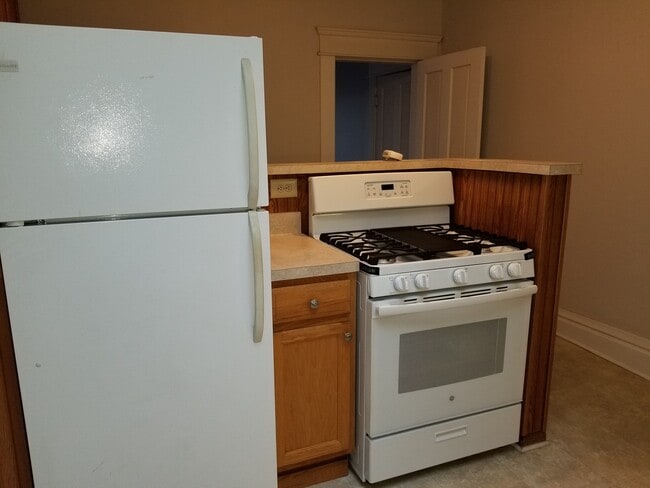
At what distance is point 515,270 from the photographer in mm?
1924

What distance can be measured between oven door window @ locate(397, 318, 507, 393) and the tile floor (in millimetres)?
405

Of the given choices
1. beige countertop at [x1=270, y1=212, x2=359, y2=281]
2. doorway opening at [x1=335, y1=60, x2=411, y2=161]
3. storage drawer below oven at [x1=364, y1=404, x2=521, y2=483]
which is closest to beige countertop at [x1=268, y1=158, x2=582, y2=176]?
beige countertop at [x1=270, y1=212, x2=359, y2=281]

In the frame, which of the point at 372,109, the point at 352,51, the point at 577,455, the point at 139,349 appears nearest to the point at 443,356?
the point at 577,455

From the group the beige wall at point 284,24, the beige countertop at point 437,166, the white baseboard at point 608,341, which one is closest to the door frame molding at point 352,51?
the beige wall at point 284,24

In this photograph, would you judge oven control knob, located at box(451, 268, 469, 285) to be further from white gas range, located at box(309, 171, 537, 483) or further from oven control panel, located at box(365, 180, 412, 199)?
oven control panel, located at box(365, 180, 412, 199)

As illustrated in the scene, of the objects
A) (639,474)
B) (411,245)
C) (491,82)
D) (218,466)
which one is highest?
(491,82)

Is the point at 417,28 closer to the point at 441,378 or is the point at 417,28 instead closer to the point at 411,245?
the point at 411,245

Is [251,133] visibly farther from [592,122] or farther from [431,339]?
[592,122]

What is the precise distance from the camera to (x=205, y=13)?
12.2ft

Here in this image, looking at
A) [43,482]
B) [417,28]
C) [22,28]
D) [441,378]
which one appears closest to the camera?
[22,28]

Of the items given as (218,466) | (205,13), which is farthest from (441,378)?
(205,13)

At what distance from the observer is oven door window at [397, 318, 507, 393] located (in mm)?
1861

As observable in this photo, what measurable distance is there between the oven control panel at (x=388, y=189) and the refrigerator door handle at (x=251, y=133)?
94 centimetres

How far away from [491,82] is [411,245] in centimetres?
247
